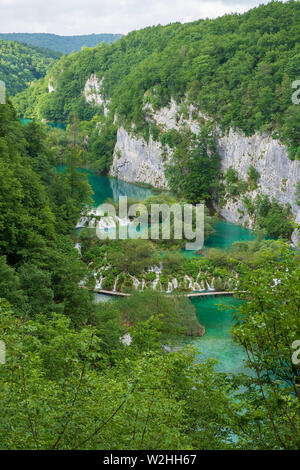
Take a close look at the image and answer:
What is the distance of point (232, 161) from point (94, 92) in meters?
50.3

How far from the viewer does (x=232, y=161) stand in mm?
49406

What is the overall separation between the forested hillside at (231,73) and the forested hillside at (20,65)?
1687 inches

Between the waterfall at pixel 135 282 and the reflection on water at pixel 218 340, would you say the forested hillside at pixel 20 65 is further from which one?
the reflection on water at pixel 218 340

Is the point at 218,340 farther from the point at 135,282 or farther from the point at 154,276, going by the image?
the point at 135,282

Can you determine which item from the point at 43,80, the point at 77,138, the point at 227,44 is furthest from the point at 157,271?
the point at 43,80

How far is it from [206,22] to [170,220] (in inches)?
1728

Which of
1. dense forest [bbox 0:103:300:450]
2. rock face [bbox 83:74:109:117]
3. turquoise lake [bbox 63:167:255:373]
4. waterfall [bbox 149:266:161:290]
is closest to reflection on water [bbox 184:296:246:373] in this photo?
turquoise lake [bbox 63:167:255:373]

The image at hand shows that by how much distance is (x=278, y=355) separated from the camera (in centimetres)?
586

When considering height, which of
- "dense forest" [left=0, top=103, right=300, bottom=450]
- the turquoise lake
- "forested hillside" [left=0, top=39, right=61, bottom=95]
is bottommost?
the turquoise lake

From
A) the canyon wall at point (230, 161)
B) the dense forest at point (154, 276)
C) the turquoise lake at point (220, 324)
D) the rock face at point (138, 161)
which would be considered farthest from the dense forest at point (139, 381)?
the rock face at point (138, 161)

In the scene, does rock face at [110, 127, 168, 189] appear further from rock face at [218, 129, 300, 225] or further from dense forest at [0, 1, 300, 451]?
rock face at [218, 129, 300, 225]

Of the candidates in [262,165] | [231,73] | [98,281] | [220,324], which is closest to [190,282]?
[220,324]

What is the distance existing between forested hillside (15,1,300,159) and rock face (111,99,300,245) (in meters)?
1.19

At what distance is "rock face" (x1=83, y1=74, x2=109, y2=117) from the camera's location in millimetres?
88938
